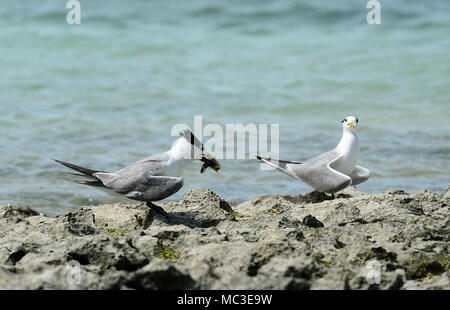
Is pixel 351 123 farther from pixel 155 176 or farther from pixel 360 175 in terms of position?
pixel 155 176

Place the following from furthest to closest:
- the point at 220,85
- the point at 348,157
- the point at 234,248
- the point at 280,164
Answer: the point at 220,85 < the point at 280,164 < the point at 348,157 < the point at 234,248

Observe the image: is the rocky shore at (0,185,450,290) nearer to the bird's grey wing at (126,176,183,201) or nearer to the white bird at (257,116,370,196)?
the bird's grey wing at (126,176,183,201)

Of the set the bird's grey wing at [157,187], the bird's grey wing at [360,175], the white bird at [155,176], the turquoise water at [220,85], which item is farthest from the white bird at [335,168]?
the bird's grey wing at [157,187]

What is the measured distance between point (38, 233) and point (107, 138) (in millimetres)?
4652

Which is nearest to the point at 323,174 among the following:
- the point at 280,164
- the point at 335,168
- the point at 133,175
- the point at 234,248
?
the point at 335,168

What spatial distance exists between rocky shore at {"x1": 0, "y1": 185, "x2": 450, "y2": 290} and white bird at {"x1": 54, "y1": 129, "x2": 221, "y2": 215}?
153mm

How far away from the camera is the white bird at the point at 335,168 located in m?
5.57

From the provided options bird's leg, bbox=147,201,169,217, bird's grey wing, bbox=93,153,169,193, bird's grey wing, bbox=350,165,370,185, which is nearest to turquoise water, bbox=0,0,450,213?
bird's grey wing, bbox=350,165,370,185

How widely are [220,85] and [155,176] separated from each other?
21.3 ft

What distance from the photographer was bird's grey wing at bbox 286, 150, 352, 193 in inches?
219

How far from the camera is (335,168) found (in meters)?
5.83

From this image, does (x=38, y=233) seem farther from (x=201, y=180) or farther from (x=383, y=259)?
(x=201, y=180)

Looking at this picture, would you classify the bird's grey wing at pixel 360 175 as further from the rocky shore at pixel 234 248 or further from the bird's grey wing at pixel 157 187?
the bird's grey wing at pixel 157 187
